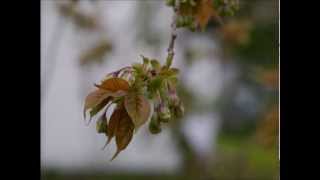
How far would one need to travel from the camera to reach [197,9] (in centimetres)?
95

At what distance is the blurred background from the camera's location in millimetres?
2792

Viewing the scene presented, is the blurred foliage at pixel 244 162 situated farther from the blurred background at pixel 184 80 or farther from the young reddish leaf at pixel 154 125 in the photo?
the young reddish leaf at pixel 154 125

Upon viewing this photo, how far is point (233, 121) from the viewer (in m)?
7.41

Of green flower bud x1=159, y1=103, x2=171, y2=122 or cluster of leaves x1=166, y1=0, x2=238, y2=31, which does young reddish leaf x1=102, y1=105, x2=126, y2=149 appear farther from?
cluster of leaves x1=166, y1=0, x2=238, y2=31

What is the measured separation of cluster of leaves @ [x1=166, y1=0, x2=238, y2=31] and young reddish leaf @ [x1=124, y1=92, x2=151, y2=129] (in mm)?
190

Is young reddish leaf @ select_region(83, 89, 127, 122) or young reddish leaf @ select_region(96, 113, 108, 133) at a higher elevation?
young reddish leaf @ select_region(83, 89, 127, 122)

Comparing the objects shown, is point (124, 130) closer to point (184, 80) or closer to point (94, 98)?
point (94, 98)

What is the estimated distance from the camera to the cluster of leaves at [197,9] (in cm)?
91

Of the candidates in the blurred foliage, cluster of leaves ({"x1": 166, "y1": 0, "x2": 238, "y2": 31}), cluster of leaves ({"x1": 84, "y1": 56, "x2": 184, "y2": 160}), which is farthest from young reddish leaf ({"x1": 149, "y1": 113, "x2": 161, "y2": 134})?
the blurred foliage

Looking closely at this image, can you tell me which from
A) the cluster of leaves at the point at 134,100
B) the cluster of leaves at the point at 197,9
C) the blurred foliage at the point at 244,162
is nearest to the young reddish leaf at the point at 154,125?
the cluster of leaves at the point at 134,100
